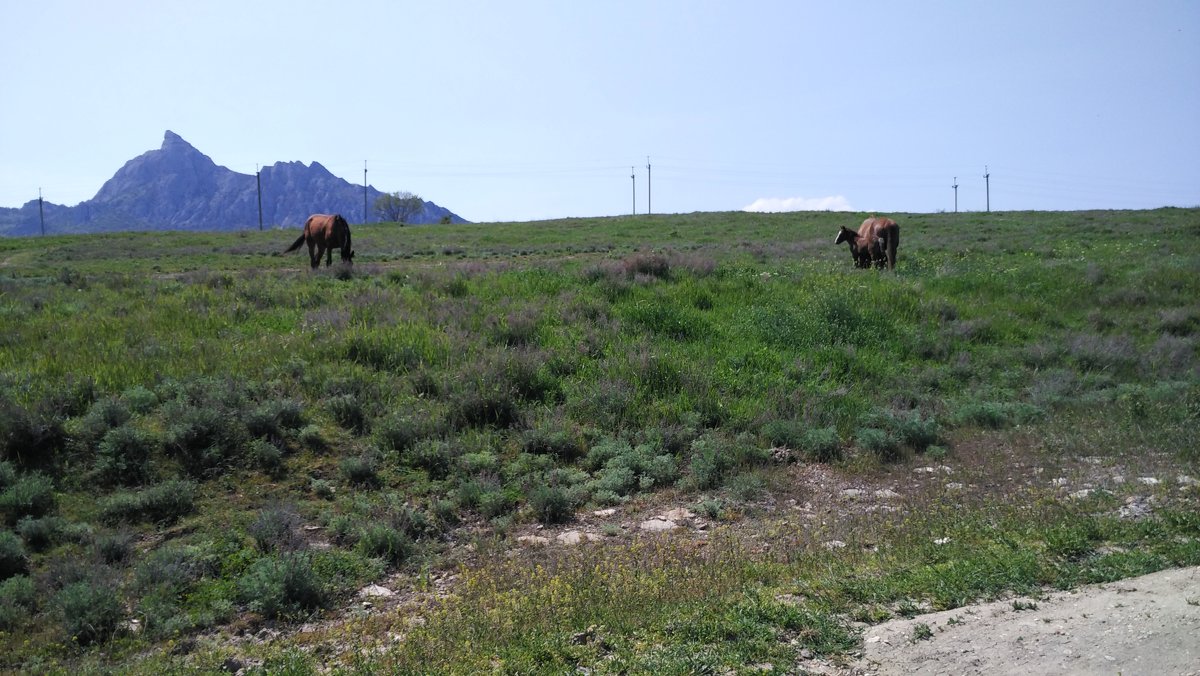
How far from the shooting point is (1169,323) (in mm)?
14641

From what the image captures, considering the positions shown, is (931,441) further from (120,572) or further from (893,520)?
(120,572)

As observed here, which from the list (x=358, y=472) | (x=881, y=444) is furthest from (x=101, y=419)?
(x=881, y=444)

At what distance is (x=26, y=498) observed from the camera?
6.71 meters

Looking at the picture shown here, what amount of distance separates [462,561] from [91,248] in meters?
34.8

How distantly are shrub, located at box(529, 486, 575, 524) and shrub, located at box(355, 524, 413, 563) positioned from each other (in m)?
1.28

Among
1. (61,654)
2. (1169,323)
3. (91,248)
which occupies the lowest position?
(61,654)

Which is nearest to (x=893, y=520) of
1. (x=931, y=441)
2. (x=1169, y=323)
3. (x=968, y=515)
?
(x=968, y=515)

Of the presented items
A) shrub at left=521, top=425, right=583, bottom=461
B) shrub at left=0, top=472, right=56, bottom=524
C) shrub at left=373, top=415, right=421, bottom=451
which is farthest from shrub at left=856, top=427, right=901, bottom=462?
shrub at left=0, top=472, right=56, bottom=524

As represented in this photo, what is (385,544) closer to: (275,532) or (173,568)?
(275,532)

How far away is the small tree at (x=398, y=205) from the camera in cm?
10212

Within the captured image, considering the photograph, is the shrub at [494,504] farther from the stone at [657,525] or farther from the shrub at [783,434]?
the shrub at [783,434]

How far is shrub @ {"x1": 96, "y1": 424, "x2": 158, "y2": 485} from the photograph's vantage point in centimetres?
738

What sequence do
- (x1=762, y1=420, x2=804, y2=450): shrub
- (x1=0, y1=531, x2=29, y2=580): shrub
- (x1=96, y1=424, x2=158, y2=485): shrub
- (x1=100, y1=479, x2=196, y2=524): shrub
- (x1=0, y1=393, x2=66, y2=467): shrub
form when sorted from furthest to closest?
(x1=762, y1=420, x2=804, y2=450): shrub → (x1=0, y1=393, x2=66, y2=467): shrub → (x1=96, y1=424, x2=158, y2=485): shrub → (x1=100, y1=479, x2=196, y2=524): shrub → (x1=0, y1=531, x2=29, y2=580): shrub

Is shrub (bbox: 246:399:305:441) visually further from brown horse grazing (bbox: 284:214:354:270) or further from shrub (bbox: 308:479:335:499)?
brown horse grazing (bbox: 284:214:354:270)
